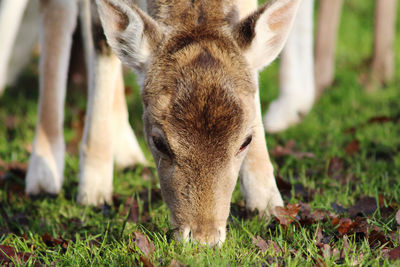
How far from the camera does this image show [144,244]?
12.0 feet

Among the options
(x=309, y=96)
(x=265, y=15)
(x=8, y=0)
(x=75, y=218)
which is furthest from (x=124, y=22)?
(x=309, y=96)

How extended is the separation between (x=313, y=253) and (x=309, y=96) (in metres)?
3.88

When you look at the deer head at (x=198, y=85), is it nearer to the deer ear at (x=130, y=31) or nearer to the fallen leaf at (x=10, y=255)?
the deer ear at (x=130, y=31)

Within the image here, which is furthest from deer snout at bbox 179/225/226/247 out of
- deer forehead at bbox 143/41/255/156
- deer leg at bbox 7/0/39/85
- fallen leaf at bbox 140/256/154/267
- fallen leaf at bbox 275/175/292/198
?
deer leg at bbox 7/0/39/85

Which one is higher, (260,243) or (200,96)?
(200,96)

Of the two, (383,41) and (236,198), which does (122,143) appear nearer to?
(236,198)

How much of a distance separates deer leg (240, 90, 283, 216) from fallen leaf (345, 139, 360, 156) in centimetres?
156

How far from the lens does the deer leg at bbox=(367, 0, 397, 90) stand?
857 centimetres

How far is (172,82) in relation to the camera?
390cm

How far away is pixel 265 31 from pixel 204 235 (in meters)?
1.40

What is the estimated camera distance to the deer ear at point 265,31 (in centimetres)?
403

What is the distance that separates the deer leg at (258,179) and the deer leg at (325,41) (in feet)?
12.8

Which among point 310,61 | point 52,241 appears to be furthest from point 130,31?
point 310,61

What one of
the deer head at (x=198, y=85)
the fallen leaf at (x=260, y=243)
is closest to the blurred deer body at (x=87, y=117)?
the deer head at (x=198, y=85)
